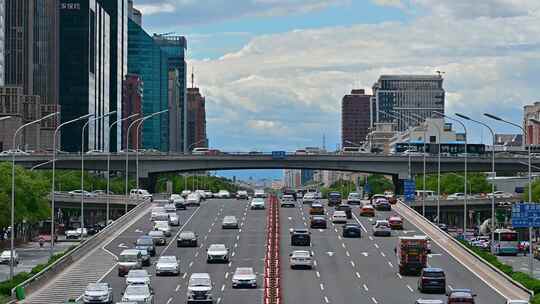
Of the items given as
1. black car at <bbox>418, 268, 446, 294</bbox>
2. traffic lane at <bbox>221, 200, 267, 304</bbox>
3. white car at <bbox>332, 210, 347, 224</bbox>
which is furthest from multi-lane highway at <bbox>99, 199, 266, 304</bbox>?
black car at <bbox>418, 268, 446, 294</bbox>

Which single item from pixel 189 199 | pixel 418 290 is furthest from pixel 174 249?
pixel 189 199

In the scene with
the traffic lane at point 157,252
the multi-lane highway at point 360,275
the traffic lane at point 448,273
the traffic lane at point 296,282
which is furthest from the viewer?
Result: the traffic lane at point 157,252

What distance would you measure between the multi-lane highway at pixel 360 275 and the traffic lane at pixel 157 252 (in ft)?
20.7

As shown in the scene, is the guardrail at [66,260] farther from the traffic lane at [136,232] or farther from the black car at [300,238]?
the black car at [300,238]

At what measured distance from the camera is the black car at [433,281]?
67.3 metres

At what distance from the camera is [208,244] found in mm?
97812

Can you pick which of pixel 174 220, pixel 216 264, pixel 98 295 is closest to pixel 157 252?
pixel 216 264

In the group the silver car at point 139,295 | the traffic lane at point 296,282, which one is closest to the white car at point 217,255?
the traffic lane at point 296,282

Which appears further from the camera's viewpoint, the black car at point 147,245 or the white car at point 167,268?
the black car at point 147,245

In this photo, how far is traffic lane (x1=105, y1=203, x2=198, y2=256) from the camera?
94.3 meters

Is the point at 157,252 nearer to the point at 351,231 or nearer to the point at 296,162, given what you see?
the point at 351,231

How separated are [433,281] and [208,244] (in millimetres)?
33010

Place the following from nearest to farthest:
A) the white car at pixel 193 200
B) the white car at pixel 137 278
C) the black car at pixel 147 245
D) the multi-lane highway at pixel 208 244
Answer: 1. the white car at pixel 137 278
2. the multi-lane highway at pixel 208 244
3. the black car at pixel 147 245
4. the white car at pixel 193 200

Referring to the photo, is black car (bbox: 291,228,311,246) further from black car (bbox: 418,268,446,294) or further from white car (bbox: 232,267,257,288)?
black car (bbox: 418,268,446,294)
